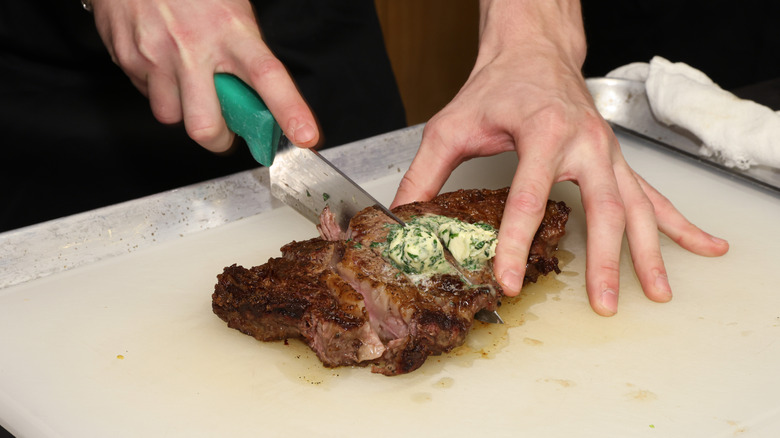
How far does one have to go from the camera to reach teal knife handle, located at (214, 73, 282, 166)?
225cm

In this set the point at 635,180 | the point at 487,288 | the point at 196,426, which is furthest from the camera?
the point at 635,180

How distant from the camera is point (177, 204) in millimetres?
2561

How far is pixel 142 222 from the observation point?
249 cm

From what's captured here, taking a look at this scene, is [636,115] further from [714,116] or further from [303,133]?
[303,133]

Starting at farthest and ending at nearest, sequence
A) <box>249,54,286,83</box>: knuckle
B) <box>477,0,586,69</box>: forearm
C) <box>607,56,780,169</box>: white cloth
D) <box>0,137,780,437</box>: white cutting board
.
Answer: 1. <box>607,56,780,169</box>: white cloth
2. <box>477,0,586,69</box>: forearm
3. <box>249,54,286,83</box>: knuckle
4. <box>0,137,780,437</box>: white cutting board

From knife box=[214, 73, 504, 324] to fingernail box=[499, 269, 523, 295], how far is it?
119mm

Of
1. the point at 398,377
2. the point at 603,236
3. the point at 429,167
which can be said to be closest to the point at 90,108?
the point at 429,167

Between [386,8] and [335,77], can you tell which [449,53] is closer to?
[386,8]

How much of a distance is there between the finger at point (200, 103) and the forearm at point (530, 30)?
95 cm

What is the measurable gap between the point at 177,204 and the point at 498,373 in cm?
122

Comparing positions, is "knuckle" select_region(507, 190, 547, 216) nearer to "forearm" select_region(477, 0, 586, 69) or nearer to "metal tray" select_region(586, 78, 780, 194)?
"forearm" select_region(477, 0, 586, 69)

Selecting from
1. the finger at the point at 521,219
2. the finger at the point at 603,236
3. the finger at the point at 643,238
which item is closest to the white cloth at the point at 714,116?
the finger at the point at 643,238

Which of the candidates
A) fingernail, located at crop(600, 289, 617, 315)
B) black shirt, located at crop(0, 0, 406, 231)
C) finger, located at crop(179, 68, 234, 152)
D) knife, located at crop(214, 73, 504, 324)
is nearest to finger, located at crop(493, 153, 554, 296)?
knife, located at crop(214, 73, 504, 324)

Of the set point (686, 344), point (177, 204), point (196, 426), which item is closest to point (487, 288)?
point (686, 344)
